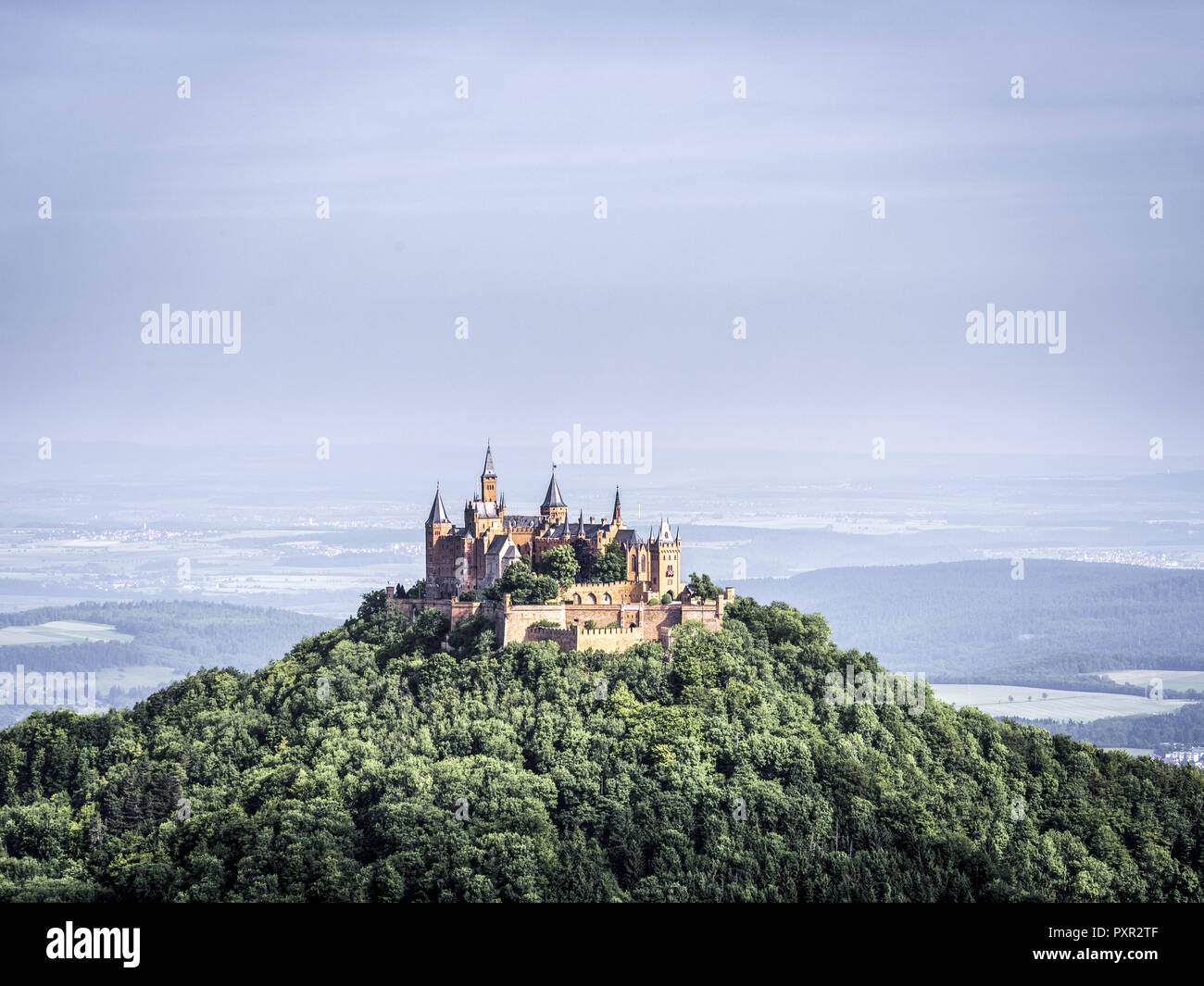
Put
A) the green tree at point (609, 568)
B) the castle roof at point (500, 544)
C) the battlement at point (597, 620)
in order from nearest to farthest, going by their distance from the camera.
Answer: the battlement at point (597, 620)
the green tree at point (609, 568)
the castle roof at point (500, 544)

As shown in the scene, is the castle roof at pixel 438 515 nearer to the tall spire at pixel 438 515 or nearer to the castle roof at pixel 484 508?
the tall spire at pixel 438 515

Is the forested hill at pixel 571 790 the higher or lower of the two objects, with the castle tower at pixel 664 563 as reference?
lower

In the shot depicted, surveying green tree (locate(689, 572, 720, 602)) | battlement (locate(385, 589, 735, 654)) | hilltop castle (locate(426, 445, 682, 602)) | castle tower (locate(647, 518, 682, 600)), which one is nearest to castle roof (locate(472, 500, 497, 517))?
hilltop castle (locate(426, 445, 682, 602))

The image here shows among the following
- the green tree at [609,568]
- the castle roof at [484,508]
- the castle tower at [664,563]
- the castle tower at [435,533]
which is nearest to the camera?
the green tree at [609,568]
